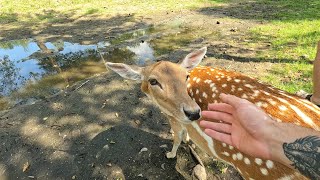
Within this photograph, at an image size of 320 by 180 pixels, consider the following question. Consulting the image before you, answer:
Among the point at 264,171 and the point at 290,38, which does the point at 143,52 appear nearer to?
the point at 290,38

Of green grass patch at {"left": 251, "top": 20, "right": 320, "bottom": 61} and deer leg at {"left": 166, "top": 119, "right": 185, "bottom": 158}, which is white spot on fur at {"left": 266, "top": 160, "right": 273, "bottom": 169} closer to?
deer leg at {"left": 166, "top": 119, "right": 185, "bottom": 158}

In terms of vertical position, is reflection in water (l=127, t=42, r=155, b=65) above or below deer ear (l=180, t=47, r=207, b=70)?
below

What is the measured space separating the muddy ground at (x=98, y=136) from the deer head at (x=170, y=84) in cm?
132

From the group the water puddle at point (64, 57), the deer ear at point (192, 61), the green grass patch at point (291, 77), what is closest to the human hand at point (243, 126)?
the deer ear at point (192, 61)

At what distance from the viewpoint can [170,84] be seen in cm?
417

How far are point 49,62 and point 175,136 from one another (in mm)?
5685

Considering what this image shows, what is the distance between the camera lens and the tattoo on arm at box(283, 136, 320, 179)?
6.25ft

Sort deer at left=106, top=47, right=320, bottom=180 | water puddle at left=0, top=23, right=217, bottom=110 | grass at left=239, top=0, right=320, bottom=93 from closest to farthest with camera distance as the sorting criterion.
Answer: deer at left=106, top=47, right=320, bottom=180
grass at left=239, top=0, right=320, bottom=93
water puddle at left=0, top=23, right=217, bottom=110

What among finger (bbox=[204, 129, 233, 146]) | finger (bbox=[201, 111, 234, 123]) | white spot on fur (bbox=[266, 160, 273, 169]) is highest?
finger (bbox=[201, 111, 234, 123])

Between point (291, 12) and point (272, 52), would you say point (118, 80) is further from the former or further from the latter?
point (291, 12)

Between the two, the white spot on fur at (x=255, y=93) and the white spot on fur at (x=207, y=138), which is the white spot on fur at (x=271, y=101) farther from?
the white spot on fur at (x=207, y=138)

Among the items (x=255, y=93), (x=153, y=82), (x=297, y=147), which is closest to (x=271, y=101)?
(x=255, y=93)

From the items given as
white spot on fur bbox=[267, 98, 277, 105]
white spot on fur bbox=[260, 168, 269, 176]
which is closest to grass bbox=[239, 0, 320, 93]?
white spot on fur bbox=[267, 98, 277, 105]

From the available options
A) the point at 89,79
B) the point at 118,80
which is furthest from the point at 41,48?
the point at 118,80
